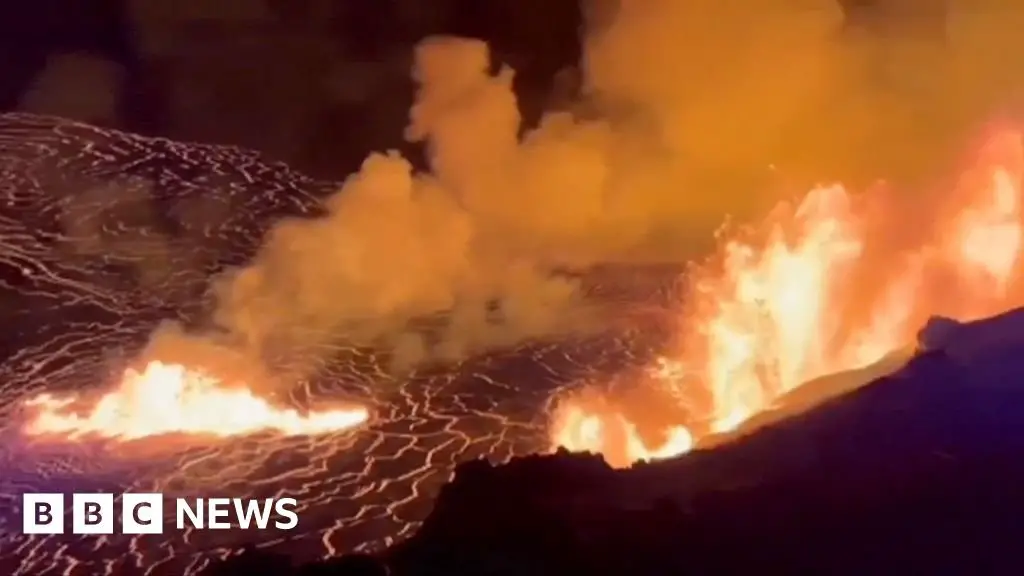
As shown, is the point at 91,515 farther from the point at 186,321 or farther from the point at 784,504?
the point at 784,504

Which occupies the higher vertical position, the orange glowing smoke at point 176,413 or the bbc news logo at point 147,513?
the orange glowing smoke at point 176,413

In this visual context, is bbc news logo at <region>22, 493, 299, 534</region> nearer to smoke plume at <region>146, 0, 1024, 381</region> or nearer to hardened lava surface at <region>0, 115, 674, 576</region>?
hardened lava surface at <region>0, 115, 674, 576</region>

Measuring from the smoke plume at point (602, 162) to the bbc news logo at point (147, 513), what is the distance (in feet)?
0.77

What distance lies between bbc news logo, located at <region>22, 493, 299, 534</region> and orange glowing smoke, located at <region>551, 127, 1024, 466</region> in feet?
1.54

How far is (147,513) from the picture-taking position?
83.2 inches

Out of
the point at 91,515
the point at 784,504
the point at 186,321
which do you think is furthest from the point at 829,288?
the point at 91,515

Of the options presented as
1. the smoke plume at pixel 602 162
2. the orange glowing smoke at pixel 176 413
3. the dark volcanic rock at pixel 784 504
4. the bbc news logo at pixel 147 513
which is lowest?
the dark volcanic rock at pixel 784 504

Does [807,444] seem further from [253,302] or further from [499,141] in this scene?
[253,302]

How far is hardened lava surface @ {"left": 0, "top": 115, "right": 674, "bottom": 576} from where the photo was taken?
2113 mm

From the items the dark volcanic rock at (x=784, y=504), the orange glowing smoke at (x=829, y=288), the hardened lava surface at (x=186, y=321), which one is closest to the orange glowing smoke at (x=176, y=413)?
the hardened lava surface at (x=186, y=321)

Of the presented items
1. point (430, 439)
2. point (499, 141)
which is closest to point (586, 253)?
point (499, 141)

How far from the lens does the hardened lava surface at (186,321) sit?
2.11 metres

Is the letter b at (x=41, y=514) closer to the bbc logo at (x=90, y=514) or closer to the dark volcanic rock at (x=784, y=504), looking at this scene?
the bbc logo at (x=90, y=514)

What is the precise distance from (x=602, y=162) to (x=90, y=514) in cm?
94
